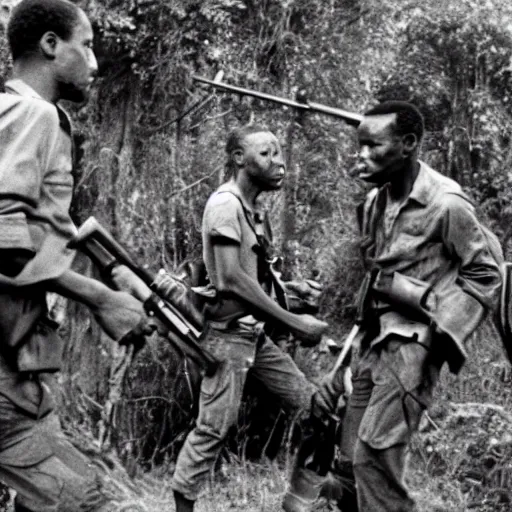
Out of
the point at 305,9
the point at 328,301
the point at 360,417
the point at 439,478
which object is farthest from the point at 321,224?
the point at 360,417

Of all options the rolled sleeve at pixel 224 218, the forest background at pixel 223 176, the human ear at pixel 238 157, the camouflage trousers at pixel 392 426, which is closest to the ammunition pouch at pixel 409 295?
the camouflage trousers at pixel 392 426

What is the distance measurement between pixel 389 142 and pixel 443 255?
58cm

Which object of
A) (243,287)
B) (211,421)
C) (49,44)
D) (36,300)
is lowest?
(211,421)

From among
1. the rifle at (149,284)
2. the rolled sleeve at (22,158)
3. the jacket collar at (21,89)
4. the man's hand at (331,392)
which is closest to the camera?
the rolled sleeve at (22,158)

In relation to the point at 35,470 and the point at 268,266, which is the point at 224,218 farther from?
the point at 35,470

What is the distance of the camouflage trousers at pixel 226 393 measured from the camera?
625 cm

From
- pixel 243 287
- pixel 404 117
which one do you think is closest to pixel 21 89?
pixel 404 117

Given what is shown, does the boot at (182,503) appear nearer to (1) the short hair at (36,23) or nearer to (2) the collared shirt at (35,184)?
(2) the collared shirt at (35,184)

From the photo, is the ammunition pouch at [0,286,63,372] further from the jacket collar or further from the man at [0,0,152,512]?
the jacket collar

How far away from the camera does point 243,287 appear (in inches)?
247

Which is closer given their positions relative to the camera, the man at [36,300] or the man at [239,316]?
the man at [36,300]

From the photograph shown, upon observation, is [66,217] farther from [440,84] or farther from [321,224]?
[440,84]

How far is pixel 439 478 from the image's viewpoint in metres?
8.02

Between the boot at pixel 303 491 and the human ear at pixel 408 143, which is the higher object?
the human ear at pixel 408 143
